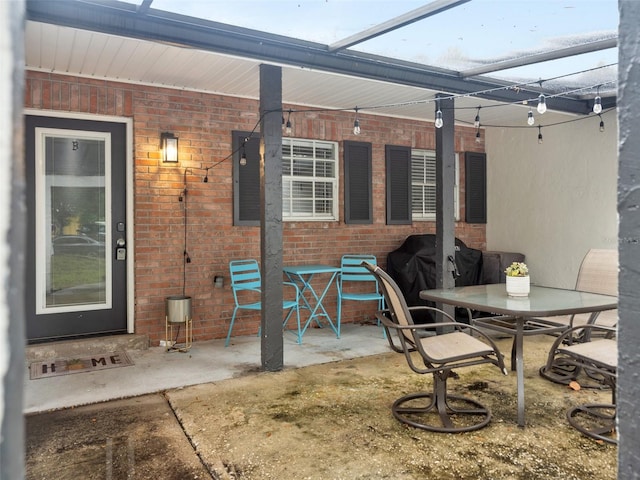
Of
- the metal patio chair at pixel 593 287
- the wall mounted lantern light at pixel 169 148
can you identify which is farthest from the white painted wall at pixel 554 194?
the wall mounted lantern light at pixel 169 148

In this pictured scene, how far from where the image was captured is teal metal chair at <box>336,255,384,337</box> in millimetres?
5781

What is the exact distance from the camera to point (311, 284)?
6066 mm

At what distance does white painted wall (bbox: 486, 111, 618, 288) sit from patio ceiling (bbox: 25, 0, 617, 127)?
468mm

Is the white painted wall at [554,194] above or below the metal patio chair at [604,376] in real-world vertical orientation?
above

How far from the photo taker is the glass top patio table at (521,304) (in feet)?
10.2

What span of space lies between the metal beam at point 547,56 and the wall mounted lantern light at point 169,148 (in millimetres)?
2999

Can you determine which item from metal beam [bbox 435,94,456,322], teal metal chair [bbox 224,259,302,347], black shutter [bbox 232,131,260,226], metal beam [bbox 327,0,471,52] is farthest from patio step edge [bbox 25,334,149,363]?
metal beam [bbox 327,0,471,52]

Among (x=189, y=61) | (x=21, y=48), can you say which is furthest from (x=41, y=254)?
(x=21, y=48)

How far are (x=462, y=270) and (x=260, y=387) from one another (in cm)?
357

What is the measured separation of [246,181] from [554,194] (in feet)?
13.3

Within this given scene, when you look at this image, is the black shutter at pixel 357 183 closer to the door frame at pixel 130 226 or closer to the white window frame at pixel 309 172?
the white window frame at pixel 309 172

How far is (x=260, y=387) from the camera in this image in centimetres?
392

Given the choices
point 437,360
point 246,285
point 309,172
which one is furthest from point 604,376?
point 309,172

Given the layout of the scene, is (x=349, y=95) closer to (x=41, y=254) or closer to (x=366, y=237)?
(x=366, y=237)
